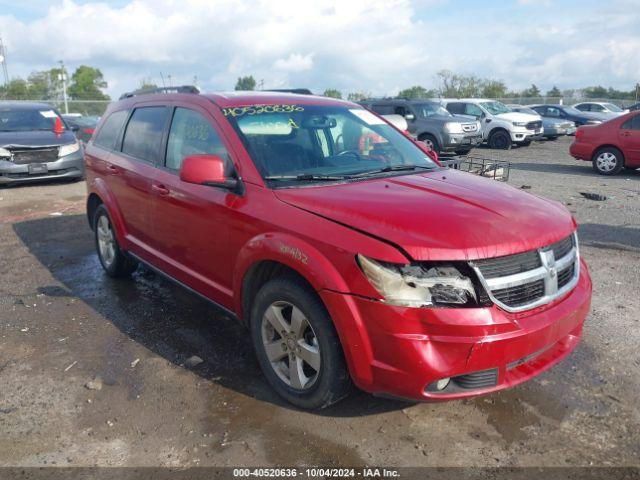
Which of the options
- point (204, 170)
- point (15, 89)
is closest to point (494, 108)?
point (204, 170)

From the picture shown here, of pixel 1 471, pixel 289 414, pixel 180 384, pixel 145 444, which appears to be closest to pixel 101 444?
pixel 145 444

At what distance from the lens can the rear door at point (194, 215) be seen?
377 centimetres

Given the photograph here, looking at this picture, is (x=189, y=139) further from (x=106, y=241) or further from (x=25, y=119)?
(x=25, y=119)

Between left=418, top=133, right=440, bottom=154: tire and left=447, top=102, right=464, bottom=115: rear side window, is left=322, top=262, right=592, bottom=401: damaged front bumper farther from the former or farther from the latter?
left=447, top=102, right=464, bottom=115: rear side window

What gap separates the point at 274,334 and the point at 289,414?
48 centimetres

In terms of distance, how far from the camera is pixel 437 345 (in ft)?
8.95

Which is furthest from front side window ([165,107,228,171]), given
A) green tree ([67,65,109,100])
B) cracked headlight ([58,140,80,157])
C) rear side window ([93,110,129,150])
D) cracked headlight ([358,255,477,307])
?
green tree ([67,65,109,100])

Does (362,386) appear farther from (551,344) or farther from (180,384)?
(180,384)

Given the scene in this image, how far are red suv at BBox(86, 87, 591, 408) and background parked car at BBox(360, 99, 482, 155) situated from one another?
492 inches

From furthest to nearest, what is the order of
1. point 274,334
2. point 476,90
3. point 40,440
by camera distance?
point 476,90 → point 274,334 → point 40,440

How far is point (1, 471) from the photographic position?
288 cm

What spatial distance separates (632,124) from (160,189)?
11.9 metres

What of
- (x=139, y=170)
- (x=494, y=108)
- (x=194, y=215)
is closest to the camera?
(x=194, y=215)

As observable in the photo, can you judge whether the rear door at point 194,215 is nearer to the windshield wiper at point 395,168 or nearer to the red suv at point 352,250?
the red suv at point 352,250
